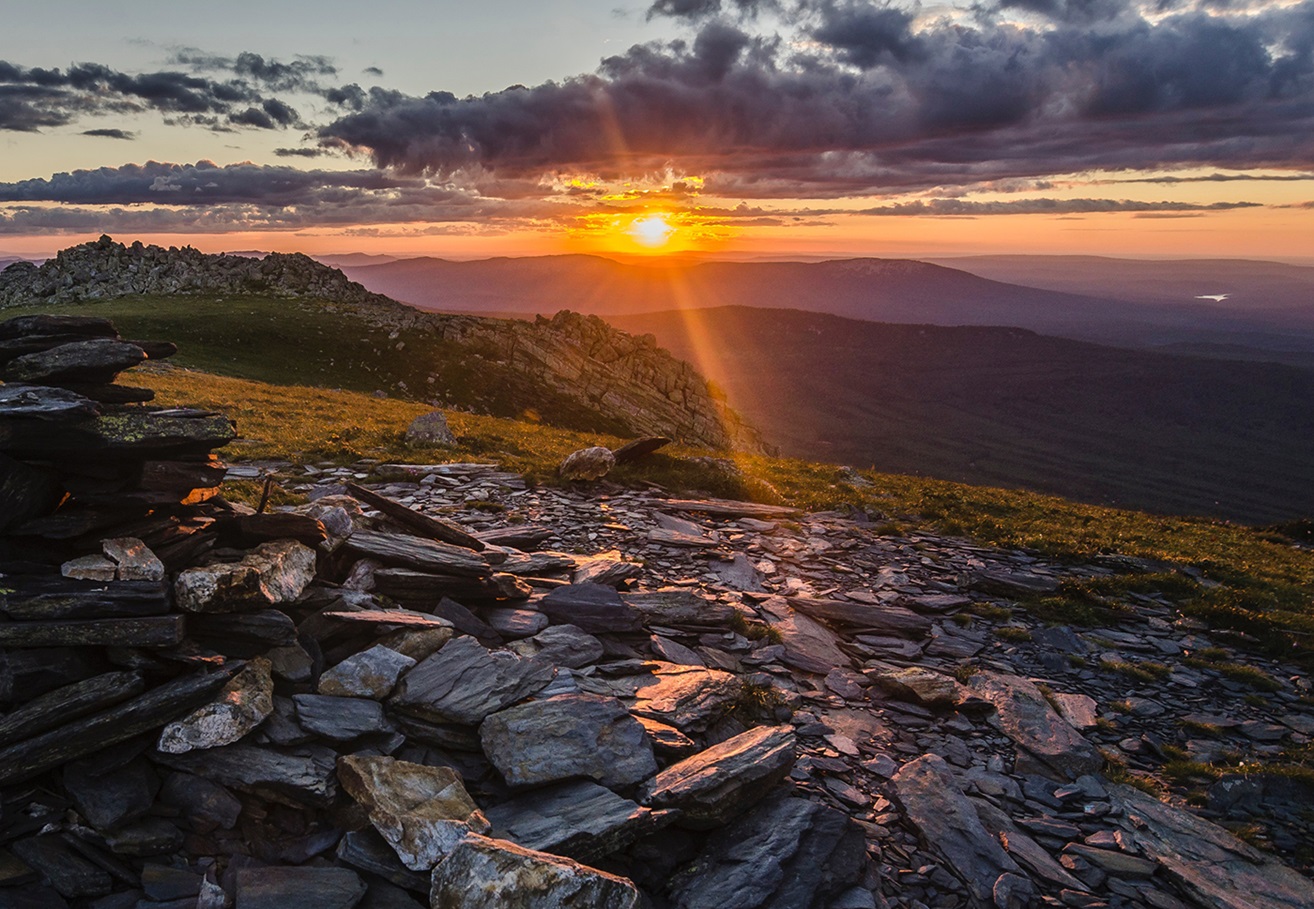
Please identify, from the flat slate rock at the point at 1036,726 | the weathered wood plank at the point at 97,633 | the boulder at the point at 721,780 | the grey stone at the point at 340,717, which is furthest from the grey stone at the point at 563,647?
the flat slate rock at the point at 1036,726

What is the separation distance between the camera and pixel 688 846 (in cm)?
759

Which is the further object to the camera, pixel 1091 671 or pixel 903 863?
pixel 1091 671

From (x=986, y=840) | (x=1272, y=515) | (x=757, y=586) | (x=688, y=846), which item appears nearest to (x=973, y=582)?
(x=757, y=586)

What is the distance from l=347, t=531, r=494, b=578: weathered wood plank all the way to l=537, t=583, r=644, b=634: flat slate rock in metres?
1.16

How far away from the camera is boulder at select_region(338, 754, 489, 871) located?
675 cm

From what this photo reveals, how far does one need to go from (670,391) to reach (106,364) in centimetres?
8536

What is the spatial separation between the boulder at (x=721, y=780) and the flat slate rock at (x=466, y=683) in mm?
2103

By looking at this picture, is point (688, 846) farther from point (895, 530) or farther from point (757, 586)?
point (895, 530)

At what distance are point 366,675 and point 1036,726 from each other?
366 inches

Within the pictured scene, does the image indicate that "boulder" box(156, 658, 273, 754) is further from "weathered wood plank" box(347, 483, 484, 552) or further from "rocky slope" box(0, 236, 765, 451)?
"rocky slope" box(0, 236, 765, 451)

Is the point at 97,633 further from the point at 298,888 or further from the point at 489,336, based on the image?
the point at 489,336

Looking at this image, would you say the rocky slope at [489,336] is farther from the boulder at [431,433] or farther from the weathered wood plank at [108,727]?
the weathered wood plank at [108,727]

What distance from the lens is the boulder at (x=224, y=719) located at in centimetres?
741

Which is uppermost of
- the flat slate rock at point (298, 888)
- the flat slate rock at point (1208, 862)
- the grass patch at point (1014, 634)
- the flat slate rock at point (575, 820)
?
the flat slate rock at point (298, 888)
